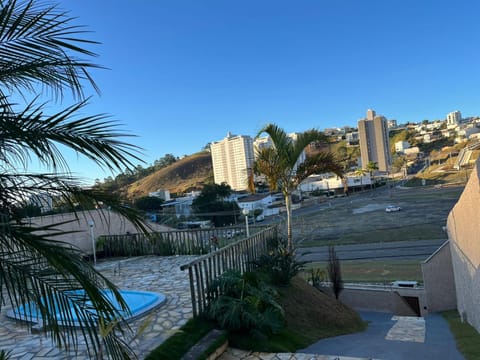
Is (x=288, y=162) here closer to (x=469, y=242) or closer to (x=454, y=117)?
(x=469, y=242)

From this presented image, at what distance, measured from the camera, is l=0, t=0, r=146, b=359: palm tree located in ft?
5.01

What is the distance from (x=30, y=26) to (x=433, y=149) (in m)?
102

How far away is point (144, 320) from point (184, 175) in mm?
71346

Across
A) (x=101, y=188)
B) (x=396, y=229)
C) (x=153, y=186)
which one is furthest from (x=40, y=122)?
(x=153, y=186)

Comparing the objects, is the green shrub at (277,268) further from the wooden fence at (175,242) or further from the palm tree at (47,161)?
the palm tree at (47,161)

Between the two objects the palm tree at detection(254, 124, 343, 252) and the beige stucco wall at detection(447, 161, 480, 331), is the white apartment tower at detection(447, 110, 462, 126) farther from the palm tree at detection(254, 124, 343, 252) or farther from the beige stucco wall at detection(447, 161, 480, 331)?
the palm tree at detection(254, 124, 343, 252)

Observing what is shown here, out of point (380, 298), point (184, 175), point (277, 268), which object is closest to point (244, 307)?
point (277, 268)

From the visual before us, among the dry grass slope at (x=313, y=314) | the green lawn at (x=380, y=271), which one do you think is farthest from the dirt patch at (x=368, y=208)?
the dry grass slope at (x=313, y=314)

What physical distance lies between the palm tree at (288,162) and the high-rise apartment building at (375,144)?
229 feet

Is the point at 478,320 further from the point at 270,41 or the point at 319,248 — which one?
the point at 319,248

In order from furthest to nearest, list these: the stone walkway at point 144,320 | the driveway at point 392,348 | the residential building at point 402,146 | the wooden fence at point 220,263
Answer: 1. the residential building at point 402,146
2. the wooden fence at point 220,263
3. the driveway at point 392,348
4. the stone walkway at point 144,320

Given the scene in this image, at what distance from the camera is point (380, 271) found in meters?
16.1

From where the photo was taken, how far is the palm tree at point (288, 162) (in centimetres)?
691

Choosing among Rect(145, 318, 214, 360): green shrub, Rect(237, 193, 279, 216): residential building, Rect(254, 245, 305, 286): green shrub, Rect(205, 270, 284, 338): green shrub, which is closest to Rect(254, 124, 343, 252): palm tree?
Rect(254, 245, 305, 286): green shrub
